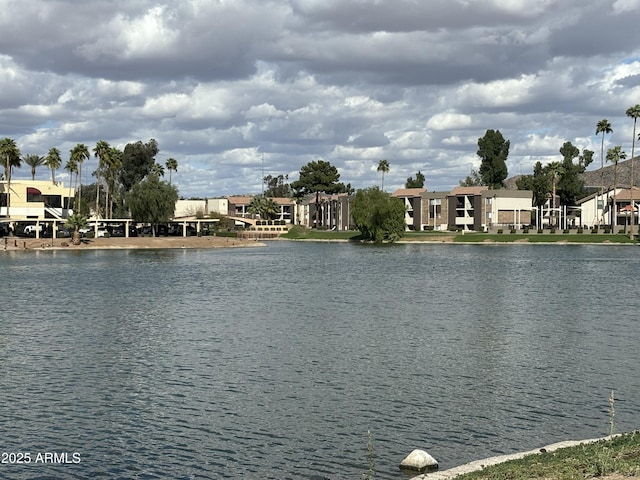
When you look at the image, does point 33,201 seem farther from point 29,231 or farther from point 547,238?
point 547,238

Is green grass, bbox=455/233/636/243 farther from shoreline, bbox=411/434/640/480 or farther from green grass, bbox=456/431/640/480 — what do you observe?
green grass, bbox=456/431/640/480

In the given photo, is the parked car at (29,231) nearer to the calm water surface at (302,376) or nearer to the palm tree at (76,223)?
the palm tree at (76,223)

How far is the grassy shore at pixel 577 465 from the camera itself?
54.3 feet

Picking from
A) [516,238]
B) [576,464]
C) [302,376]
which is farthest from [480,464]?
[516,238]

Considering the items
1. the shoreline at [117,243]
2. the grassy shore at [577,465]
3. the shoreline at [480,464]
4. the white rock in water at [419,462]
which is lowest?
the white rock in water at [419,462]

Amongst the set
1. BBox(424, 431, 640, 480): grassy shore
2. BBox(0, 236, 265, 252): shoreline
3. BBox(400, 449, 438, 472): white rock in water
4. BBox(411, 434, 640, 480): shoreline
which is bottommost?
BBox(400, 449, 438, 472): white rock in water

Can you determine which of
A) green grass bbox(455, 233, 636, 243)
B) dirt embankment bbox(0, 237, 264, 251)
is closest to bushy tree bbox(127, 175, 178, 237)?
dirt embankment bbox(0, 237, 264, 251)

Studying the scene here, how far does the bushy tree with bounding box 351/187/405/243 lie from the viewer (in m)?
174

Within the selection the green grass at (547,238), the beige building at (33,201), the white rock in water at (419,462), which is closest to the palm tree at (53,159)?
the beige building at (33,201)

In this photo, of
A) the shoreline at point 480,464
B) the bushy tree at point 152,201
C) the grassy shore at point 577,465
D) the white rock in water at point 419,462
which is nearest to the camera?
the grassy shore at point 577,465

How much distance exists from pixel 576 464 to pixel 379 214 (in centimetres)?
15727

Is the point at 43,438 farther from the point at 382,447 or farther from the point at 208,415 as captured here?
the point at 382,447

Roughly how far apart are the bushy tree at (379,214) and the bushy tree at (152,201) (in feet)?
131

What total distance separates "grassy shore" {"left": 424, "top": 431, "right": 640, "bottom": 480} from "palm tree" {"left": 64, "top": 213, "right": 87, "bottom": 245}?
14575 centimetres
